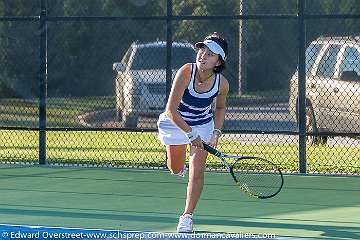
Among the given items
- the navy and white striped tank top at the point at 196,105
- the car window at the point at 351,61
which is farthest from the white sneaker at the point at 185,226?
the car window at the point at 351,61

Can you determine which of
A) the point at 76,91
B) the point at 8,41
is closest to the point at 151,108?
the point at 76,91

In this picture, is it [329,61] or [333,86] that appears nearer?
[333,86]

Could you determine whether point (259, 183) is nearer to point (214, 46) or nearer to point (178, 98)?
point (178, 98)

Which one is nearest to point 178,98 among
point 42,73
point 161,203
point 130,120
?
point 161,203

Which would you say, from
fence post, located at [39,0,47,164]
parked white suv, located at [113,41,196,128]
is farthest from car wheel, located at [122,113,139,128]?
fence post, located at [39,0,47,164]

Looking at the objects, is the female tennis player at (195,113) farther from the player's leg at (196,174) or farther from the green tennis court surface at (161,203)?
the green tennis court surface at (161,203)

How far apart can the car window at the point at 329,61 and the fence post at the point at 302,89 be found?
214 cm

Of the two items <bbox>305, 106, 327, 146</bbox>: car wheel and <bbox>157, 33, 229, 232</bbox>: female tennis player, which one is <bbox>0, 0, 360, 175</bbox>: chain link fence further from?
<bbox>157, 33, 229, 232</bbox>: female tennis player

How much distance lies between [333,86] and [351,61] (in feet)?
1.33

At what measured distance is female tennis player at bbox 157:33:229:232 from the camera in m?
10.3

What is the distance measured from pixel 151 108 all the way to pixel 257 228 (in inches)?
291

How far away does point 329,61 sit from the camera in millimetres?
16656

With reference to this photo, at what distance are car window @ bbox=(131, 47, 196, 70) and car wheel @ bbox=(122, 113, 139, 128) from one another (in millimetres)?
1239

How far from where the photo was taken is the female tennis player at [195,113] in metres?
10.3
